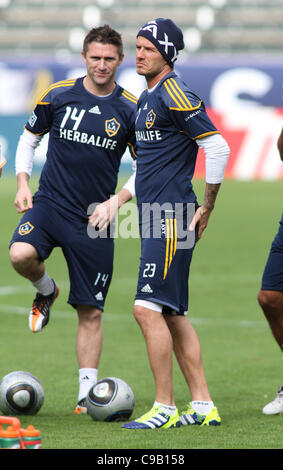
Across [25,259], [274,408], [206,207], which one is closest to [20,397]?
[25,259]

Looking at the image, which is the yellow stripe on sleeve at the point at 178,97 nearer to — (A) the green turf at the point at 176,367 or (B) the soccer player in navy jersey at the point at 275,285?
(B) the soccer player in navy jersey at the point at 275,285

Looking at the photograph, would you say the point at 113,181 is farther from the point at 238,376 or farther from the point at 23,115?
the point at 23,115

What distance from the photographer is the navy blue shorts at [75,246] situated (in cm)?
728

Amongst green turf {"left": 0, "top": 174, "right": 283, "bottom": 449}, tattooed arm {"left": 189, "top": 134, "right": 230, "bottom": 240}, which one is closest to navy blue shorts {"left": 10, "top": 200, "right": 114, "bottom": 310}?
green turf {"left": 0, "top": 174, "right": 283, "bottom": 449}

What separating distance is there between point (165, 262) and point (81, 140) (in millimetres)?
1626

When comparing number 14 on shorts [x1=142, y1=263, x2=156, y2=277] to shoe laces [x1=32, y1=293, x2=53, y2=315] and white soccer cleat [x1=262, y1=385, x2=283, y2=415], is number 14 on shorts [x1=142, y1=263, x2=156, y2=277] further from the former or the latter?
shoe laces [x1=32, y1=293, x2=53, y2=315]

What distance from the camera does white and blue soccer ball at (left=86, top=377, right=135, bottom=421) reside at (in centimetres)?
651

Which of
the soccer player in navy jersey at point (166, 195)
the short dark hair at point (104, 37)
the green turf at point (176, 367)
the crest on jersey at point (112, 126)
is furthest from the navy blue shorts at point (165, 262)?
the short dark hair at point (104, 37)

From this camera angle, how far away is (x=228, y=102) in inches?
1409

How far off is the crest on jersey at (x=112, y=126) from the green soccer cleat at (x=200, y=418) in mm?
2295
